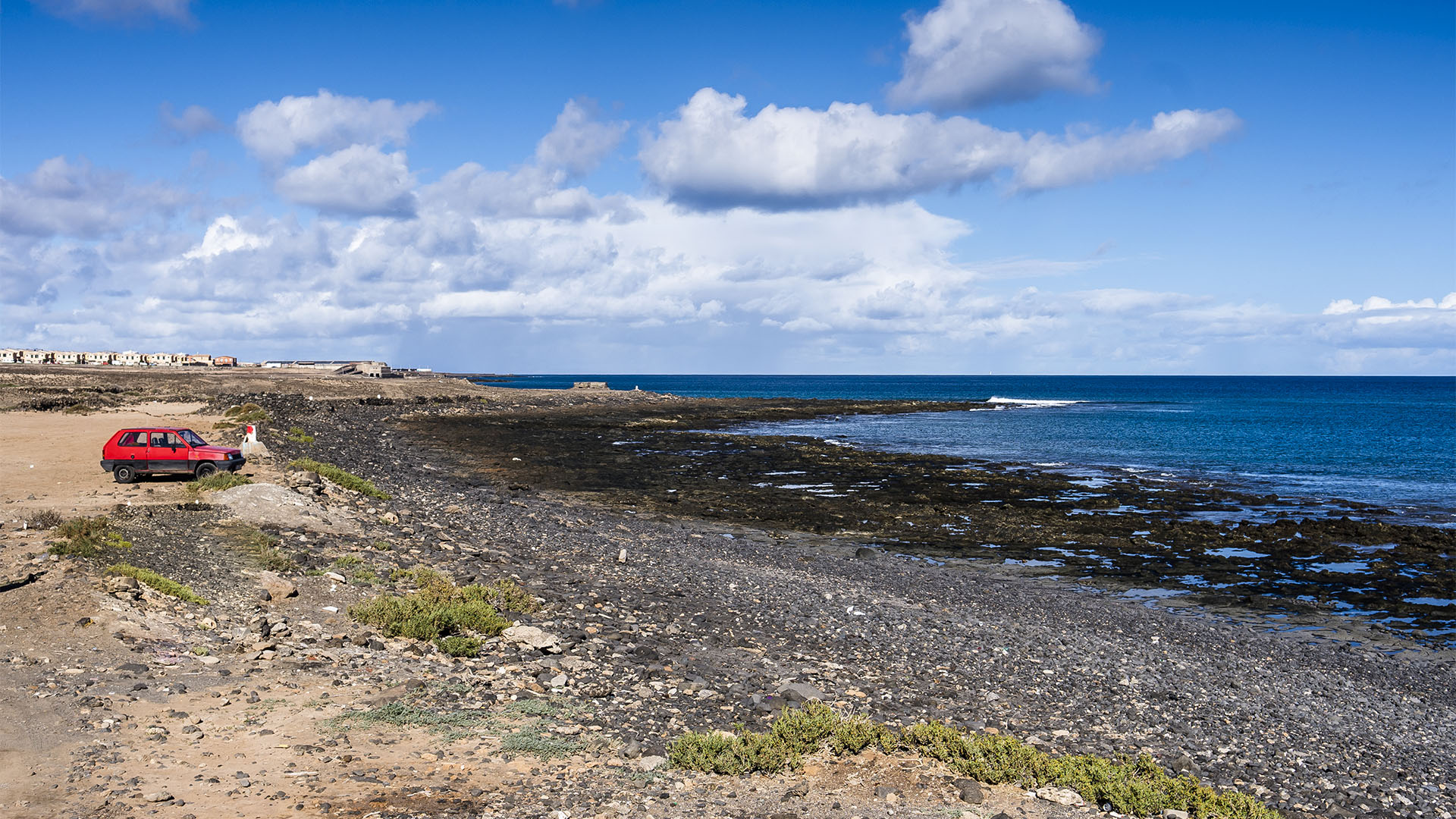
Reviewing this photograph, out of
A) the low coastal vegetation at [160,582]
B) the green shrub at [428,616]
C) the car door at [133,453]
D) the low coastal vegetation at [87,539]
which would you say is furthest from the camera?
the car door at [133,453]

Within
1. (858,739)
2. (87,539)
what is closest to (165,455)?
(87,539)

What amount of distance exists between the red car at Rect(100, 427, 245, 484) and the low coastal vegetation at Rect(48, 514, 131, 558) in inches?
336

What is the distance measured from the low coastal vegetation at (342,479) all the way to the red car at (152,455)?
319 centimetres

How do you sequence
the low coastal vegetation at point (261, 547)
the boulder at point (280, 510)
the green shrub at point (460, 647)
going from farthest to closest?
the boulder at point (280, 510)
the low coastal vegetation at point (261, 547)
the green shrub at point (460, 647)

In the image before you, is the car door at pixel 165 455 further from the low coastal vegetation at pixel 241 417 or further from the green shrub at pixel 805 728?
the green shrub at pixel 805 728

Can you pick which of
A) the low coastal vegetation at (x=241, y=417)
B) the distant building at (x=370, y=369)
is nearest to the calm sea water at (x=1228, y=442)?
the low coastal vegetation at (x=241, y=417)

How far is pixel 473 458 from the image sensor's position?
4969 cm

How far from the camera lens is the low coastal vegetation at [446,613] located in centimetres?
1426

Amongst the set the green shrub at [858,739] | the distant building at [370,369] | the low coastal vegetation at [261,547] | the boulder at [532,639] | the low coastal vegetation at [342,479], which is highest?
the distant building at [370,369]

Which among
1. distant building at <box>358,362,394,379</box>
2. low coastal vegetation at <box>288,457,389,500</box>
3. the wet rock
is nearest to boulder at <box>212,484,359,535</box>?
low coastal vegetation at <box>288,457,389,500</box>

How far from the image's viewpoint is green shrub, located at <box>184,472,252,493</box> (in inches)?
995

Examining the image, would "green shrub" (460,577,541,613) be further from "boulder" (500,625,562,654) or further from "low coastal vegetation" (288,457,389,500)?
"low coastal vegetation" (288,457,389,500)

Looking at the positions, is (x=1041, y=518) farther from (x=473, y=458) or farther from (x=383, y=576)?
(x=473, y=458)

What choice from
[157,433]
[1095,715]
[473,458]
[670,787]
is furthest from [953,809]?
[473,458]
